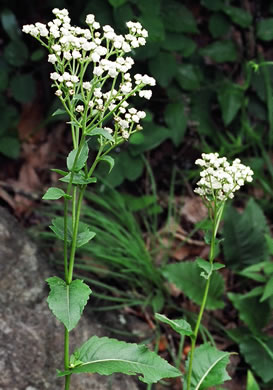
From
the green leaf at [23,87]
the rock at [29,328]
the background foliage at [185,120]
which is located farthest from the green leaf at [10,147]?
the rock at [29,328]

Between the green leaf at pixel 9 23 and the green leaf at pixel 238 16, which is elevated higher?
the green leaf at pixel 238 16

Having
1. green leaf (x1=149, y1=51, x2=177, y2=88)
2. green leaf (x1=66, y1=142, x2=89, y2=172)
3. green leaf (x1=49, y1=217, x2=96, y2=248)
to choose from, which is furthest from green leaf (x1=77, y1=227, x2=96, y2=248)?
green leaf (x1=149, y1=51, x2=177, y2=88)

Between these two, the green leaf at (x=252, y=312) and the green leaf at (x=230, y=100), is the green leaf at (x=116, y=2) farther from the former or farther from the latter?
the green leaf at (x=252, y=312)

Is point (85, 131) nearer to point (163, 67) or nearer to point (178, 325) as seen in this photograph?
point (178, 325)

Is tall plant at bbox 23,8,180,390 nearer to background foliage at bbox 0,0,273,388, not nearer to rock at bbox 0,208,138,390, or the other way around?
rock at bbox 0,208,138,390

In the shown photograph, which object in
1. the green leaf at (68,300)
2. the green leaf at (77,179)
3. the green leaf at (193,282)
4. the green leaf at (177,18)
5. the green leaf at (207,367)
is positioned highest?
the green leaf at (177,18)

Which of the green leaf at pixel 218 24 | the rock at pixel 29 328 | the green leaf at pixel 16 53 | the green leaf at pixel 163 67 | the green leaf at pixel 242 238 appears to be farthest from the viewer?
the green leaf at pixel 218 24

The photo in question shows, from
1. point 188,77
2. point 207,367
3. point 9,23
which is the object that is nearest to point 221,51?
point 188,77
